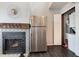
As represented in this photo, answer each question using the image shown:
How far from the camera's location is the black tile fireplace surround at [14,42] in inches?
187

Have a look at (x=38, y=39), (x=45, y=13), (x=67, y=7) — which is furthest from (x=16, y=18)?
(x=67, y=7)

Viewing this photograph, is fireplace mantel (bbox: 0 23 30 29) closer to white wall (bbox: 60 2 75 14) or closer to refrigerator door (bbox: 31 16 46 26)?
refrigerator door (bbox: 31 16 46 26)

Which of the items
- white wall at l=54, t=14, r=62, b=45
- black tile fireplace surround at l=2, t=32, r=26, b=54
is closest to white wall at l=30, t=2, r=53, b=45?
white wall at l=54, t=14, r=62, b=45

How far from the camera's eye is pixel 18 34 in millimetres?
4789

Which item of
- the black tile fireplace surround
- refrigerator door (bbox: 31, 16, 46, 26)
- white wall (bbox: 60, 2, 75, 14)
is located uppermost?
white wall (bbox: 60, 2, 75, 14)

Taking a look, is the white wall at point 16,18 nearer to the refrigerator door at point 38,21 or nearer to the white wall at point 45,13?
the refrigerator door at point 38,21

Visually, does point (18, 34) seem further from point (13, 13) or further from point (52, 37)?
point (52, 37)

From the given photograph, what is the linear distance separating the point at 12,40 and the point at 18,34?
306mm

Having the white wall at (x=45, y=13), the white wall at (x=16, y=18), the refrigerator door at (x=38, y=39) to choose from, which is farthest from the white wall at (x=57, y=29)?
the white wall at (x=16, y=18)

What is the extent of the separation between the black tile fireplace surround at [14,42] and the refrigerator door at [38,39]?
0.36 metres

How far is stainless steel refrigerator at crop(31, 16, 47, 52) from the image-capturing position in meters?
4.70

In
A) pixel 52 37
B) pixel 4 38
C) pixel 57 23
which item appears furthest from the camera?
pixel 57 23

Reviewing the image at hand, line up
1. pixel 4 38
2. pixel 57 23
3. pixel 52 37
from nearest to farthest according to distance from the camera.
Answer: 1. pixel 4 38
2. pixel 52 37
3. pixel 57 23

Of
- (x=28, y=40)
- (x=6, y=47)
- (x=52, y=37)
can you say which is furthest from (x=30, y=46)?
(x=52, y=37)
